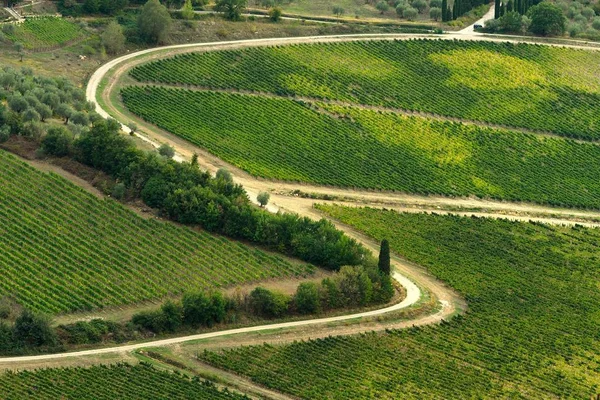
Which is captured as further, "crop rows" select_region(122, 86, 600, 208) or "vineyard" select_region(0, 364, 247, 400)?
"crop rows" select_region(122, 86, 600, 208)

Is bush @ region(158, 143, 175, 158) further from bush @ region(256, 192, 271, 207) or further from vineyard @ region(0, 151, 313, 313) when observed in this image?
vineyard @ region(0, 151, 313, 313)

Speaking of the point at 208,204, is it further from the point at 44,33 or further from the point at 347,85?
the point at 44,33

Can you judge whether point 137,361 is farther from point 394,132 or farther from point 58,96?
point 394,132

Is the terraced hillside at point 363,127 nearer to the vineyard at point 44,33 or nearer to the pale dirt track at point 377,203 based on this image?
the pale dirt track at point 377,203

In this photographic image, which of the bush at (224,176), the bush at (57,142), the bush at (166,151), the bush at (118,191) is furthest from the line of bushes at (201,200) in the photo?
the bush at (166,151)

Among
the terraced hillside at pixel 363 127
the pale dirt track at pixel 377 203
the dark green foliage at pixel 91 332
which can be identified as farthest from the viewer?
the terraced hillside at pixel 363 127

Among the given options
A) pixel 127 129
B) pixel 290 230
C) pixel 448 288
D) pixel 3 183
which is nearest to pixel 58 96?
pixel 127 129

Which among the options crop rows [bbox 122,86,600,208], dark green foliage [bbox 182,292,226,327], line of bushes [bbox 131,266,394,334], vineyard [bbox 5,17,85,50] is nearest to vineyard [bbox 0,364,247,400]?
line of bushes [bbox 131,266,394,334]
